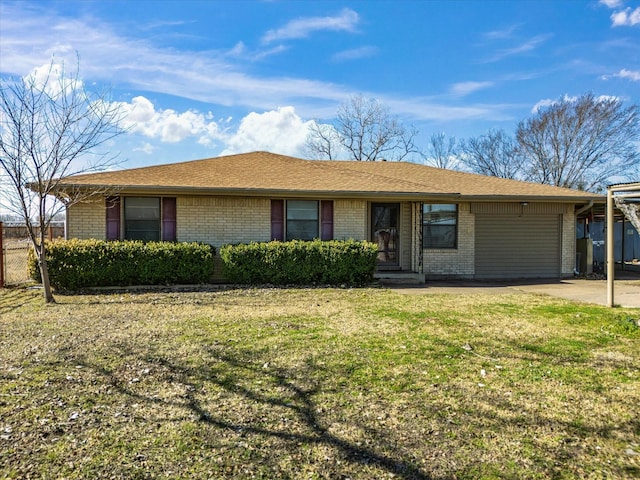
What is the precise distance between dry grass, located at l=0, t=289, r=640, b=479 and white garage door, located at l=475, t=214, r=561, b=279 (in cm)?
654

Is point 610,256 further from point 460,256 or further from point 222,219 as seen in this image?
point 222,219

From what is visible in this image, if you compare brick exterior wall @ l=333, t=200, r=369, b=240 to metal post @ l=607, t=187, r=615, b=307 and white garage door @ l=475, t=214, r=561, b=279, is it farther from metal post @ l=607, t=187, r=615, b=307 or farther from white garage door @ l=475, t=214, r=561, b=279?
metal post @ l=607, t=187, r=615, b=307

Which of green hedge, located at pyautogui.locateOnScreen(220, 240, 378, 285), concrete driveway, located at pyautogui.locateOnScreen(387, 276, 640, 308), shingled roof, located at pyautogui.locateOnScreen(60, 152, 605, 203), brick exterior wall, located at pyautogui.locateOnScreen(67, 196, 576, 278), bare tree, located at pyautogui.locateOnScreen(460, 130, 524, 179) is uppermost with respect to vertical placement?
bare tree, located at pyautogui.locateOnScreen(460, 130, 524, 179)

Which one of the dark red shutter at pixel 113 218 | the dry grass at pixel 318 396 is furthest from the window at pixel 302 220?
the dry grass at pixel 318 396

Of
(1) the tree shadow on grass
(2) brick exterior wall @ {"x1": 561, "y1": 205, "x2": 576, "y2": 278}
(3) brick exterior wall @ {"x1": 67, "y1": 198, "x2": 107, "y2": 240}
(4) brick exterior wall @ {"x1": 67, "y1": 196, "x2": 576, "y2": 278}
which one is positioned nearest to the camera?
(1) the tree shadow on grass

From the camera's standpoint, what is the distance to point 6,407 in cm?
368

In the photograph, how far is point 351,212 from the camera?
12789 mm

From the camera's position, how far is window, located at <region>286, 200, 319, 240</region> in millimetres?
12609

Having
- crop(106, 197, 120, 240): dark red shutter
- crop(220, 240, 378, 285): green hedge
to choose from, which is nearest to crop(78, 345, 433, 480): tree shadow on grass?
crop(220, 240, 378, 285): green hedge

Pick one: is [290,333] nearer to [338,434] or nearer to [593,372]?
[338,434]

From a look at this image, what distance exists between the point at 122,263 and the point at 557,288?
10.8m

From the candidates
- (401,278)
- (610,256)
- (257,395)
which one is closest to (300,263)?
(401,278)

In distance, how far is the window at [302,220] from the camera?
12609mm

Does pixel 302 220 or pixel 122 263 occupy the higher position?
pixel 302 220
